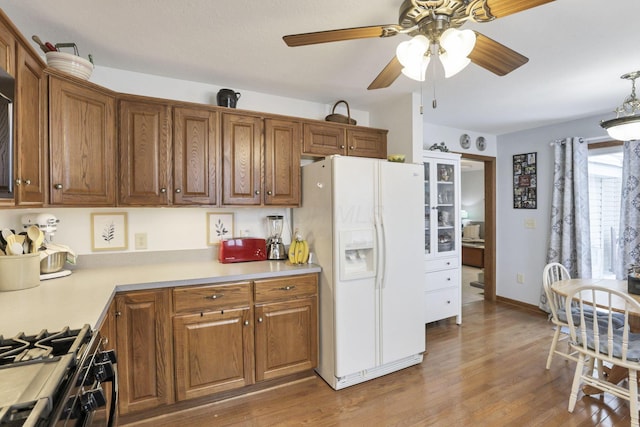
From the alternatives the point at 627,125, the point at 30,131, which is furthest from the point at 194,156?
the point at 627,125

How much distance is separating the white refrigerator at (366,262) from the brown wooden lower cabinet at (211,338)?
0.71 ft

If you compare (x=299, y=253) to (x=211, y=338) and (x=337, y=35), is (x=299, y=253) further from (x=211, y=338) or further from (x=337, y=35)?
(x=337, y=35)

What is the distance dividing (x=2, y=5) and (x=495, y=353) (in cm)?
418

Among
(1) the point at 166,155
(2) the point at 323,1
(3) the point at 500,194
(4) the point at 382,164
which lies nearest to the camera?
(2) the point at 323,1

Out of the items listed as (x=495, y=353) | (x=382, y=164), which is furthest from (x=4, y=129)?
(x=495, y=353)

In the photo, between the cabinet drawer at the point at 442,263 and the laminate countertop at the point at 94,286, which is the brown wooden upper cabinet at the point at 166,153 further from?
the cabinet drawer at the point at 442,263

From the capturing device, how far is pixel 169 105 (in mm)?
2242

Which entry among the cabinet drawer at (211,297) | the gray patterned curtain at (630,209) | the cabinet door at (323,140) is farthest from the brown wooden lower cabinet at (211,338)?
the gray patterned curtain at (630,209)

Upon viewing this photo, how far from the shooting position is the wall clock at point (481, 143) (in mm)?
4262

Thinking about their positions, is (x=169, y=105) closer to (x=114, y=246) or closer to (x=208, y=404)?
(x=114, y=246)

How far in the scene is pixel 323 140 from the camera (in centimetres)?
279

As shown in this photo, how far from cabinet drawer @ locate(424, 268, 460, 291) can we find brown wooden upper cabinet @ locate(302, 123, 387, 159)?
1.44m

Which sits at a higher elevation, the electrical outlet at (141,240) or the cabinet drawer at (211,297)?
the electrical outlet at (141,240)

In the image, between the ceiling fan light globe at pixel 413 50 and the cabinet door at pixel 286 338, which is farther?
the cabinet door at pixel 286 338
